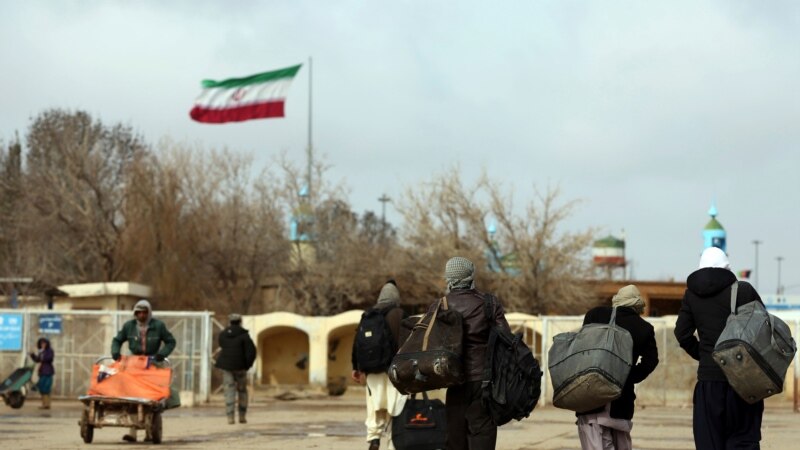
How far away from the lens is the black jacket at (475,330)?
1013 centimetres

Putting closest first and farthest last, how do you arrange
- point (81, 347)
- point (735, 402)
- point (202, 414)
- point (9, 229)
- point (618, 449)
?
point (735, 402), point (618, 449), point (202, 414), point (81, 347), point (9, 229)

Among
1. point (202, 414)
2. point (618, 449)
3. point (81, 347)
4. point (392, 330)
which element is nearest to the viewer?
point (618, 449)

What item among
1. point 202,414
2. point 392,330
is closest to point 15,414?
point 202,414

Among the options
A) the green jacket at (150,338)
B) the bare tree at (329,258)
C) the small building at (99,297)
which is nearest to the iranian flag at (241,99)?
the bare tree at (329,258)

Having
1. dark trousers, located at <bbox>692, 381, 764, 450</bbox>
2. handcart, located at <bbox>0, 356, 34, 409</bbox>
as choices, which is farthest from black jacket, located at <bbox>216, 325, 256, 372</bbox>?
dark trousers, located at <bbox>692, 381, 764, 450</bbox>

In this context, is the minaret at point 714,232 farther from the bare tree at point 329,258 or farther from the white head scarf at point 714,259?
the white head scarf at point 714,259

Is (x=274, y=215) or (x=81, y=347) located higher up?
(x=274, y=215)

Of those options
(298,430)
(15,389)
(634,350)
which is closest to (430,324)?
(634,350)

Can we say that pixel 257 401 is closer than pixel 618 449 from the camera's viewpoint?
No

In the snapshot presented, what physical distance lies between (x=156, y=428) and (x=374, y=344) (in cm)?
432

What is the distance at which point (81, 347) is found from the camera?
33.4 meters

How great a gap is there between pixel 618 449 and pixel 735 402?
1.22 meters

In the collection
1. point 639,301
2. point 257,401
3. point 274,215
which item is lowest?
point 257,401

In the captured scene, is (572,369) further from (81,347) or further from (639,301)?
(81,347)
